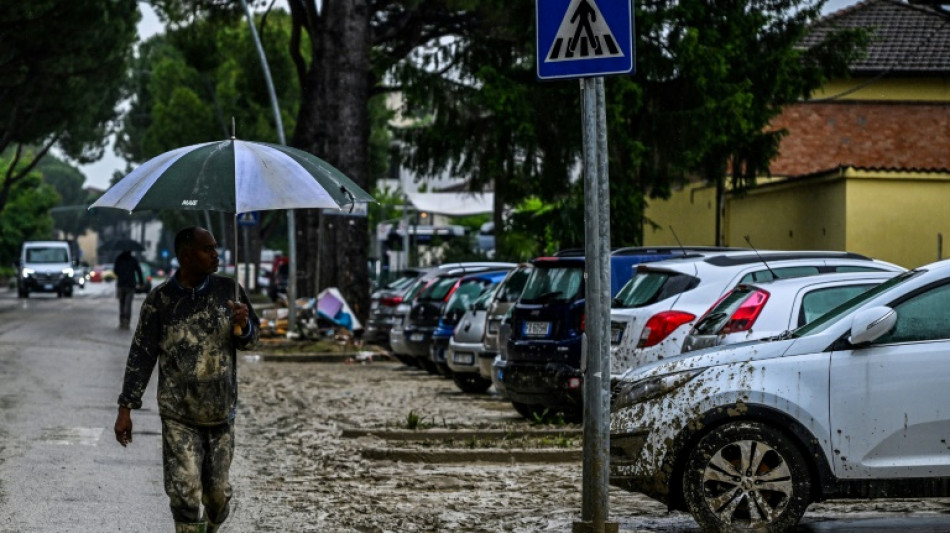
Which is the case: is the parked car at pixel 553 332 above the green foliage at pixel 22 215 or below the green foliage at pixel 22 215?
below

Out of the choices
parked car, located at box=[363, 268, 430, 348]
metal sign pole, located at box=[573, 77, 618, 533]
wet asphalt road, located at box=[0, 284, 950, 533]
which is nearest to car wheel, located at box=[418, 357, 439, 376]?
parked car, located at box=[363, 268, 430, 348]

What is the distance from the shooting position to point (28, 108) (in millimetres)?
53875

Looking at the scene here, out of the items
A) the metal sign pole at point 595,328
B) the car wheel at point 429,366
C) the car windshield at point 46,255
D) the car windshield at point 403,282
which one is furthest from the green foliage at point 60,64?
the metal sign pole at point 595,328

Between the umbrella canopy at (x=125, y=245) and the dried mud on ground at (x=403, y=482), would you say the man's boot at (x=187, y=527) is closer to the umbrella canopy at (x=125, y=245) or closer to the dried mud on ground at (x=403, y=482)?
the dried mud on ground at (x=403, y=482)

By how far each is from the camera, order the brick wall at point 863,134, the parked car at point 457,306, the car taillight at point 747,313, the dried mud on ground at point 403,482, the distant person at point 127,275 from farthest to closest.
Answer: the brick wall at point 863,134, the distant person at point 127,275, the parked car at point 457,306, the car taillight at point 747,313, the dried mud on ground at point 403,482

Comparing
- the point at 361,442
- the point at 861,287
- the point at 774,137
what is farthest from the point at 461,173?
the point at 861,287

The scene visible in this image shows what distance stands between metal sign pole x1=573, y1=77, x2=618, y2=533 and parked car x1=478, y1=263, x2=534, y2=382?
28.2 ft

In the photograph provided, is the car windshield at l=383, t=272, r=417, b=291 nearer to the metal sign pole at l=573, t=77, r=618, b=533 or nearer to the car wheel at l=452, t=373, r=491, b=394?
the car wheel at l=452, t=373, r=491, b=394

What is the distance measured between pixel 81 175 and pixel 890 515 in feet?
569

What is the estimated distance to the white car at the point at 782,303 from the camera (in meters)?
11.2

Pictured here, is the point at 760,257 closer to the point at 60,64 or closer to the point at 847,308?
the point at 847,308

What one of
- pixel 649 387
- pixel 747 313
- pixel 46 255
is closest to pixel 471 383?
pixel 747 313

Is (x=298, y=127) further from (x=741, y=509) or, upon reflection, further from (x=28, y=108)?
(x=741, y=509)

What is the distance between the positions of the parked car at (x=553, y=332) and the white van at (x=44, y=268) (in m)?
49.1
